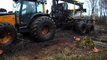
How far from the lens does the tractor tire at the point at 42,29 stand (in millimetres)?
12052

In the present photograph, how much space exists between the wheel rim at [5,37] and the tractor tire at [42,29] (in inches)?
70.0

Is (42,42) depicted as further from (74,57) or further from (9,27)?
(74,57)

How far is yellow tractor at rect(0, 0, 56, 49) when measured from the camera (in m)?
11.4

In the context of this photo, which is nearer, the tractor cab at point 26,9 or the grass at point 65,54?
the grass at point 65,54

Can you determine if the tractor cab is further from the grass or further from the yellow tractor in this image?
the grass

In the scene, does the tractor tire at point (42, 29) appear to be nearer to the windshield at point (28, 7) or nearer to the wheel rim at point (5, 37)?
the windshield at point (28, 7)

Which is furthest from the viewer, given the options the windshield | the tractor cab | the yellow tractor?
the windshield

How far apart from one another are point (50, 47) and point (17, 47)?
1.47m

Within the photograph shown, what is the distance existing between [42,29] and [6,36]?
8.50ft

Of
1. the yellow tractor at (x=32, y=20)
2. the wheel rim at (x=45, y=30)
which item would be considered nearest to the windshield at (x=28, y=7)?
the yellow tractor at (x=32, y=20)

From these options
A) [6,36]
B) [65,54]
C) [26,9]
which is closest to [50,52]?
[65,54]

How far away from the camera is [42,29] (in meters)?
12.6

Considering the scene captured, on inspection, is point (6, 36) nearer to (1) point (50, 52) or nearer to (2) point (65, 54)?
(1) point (50, 52)

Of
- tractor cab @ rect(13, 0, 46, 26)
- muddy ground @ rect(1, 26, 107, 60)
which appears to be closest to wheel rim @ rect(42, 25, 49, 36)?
muddy ground @ rect(1, 26, 107, 60)
